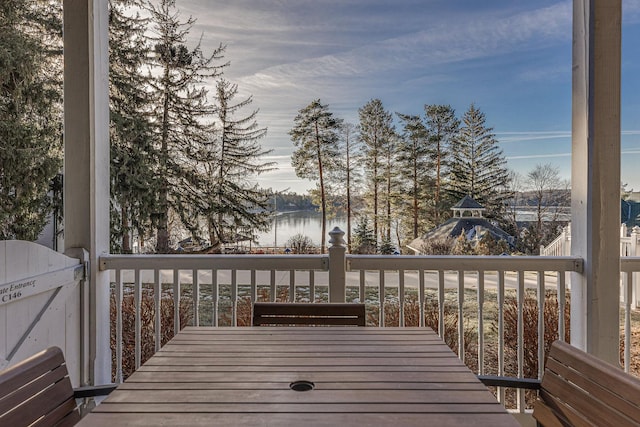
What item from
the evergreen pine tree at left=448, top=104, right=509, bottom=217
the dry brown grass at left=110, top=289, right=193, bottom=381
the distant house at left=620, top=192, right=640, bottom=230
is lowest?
the dry brown grass at left=110, top=289, right=193, bottom=381

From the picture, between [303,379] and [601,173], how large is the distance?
2.02m

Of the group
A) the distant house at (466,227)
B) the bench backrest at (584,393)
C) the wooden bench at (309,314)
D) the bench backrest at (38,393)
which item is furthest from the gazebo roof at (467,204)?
the bench backrest at (38,393)

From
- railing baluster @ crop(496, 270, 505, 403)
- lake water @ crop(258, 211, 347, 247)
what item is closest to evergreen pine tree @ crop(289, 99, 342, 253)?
lake water @ crop(258, 211, 347, 247)

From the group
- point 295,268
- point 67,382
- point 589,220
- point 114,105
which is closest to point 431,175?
point 589,220

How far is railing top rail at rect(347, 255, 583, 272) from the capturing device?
2.30 meters

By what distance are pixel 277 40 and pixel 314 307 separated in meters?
2.10

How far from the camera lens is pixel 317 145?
295cm

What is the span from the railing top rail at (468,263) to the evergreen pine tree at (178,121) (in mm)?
1533

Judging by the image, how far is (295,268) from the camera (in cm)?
240

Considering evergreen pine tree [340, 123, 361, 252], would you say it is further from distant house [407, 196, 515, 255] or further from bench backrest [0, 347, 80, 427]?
bench backrest [0, 347, 80, 427]

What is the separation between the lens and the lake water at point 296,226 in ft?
9.53

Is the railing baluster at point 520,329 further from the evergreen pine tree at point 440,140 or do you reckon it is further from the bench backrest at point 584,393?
the bench backrest at point 584,393

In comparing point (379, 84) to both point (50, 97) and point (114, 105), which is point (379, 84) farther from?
point (50, 97)

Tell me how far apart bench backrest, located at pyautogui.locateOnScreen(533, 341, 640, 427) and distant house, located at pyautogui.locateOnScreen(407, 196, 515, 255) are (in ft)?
5.18
